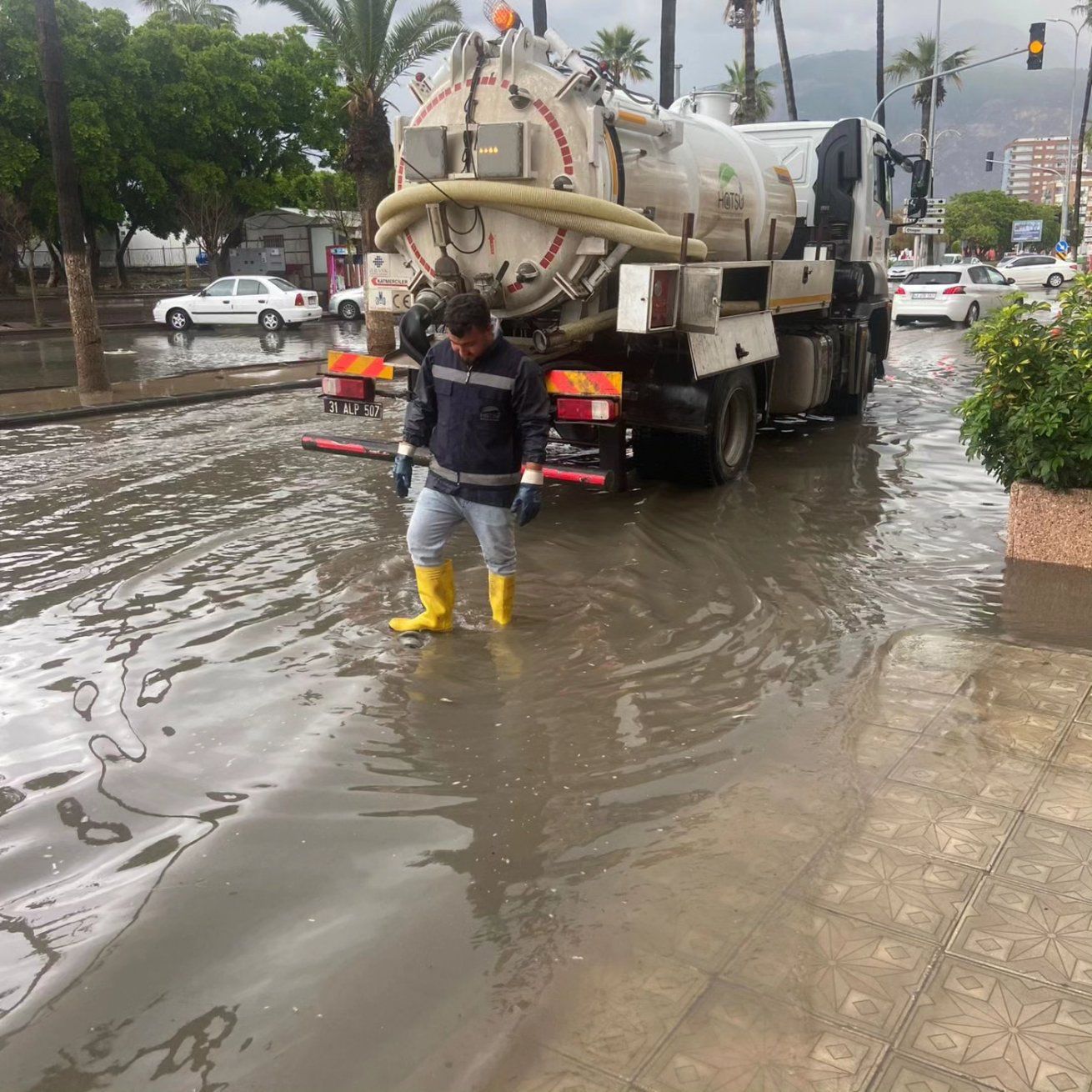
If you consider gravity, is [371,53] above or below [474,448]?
above

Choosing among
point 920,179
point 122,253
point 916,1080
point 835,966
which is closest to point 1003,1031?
point 916,1080

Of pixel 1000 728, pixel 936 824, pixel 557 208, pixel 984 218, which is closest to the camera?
pixel 936 824

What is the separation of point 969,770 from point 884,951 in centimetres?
122

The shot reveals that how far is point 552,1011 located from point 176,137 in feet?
128

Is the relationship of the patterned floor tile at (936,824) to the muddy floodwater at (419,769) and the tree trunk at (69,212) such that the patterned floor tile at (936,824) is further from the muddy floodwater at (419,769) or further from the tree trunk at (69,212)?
the tree trunk at (69,212)

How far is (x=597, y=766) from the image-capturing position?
163 inches

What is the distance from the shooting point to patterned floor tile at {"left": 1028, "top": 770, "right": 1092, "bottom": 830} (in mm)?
3629

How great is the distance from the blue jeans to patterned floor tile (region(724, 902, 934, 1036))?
108 inches

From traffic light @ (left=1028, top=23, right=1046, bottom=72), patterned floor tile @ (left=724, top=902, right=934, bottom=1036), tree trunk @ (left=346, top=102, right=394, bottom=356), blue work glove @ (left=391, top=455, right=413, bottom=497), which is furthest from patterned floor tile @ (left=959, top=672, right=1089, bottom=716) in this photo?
traffic light @ (left=1028, top=23, right=1046, bottom=72)

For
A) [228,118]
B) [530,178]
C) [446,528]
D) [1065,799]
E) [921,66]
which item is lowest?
[1065,799]

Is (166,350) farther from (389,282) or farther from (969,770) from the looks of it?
→ (969,770)

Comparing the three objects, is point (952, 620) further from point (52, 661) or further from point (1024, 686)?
point (52, 661)

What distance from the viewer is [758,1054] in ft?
8.56

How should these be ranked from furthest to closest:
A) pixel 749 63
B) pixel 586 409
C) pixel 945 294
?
pixel 749 63 < pixel 945 294 < pixel 586 409
